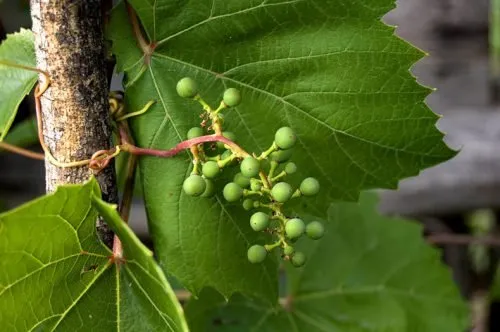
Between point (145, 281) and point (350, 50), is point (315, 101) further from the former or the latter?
point (145, 281)

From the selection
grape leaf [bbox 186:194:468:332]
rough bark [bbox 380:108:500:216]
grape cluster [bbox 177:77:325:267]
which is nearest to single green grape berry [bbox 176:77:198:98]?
grape cluster [bbox 177:77:325:267]

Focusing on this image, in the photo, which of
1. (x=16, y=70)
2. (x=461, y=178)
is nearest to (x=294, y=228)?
(x=16, y=70)

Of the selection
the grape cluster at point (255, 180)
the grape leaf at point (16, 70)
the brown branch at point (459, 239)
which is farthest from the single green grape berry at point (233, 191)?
the brown branch at point (459, 239)

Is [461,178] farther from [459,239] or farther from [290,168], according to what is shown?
[290,168]

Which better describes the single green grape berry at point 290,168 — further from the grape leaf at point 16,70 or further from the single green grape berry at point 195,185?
the grape leaf at point 16,70

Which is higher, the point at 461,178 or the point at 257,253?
the point at 257,253

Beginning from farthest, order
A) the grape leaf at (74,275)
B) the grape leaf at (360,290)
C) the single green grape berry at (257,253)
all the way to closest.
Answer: the grape leaf at (360,290) → the single green grape berry at (257,253) → the grape leaf at (74,275)
